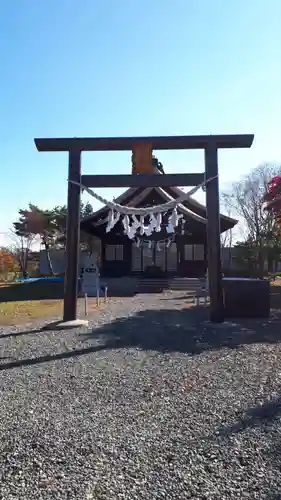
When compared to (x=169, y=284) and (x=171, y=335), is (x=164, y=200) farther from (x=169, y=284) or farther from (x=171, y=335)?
(x=171, y=335)

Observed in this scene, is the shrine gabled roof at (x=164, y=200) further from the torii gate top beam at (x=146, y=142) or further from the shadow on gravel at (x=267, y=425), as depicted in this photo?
the shadow on gravel at (x=267, y=425)

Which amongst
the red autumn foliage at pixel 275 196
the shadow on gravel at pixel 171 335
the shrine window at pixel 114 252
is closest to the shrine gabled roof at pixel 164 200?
the shrine window at pixel 114 252

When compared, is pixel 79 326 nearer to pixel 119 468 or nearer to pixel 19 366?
pixel 19 366

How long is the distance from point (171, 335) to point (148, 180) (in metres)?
3.32

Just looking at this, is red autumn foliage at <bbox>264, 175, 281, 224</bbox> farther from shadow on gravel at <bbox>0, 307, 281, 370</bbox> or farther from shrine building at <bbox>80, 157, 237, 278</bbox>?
shrine building at <bbox>80, 157, 237, 278</bbox>

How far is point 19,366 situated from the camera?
597 centimetres

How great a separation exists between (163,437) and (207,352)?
11.0 feet

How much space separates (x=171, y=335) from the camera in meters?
8.29

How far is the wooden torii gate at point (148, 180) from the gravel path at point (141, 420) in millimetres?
1955

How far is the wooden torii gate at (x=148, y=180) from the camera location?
9.22 metres

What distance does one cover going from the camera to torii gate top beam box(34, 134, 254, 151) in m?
9.21

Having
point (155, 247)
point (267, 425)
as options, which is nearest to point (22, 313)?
point (267, 425)

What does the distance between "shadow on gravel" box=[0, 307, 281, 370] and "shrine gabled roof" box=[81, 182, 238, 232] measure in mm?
14012

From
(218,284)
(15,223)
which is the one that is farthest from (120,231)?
(218,284)
